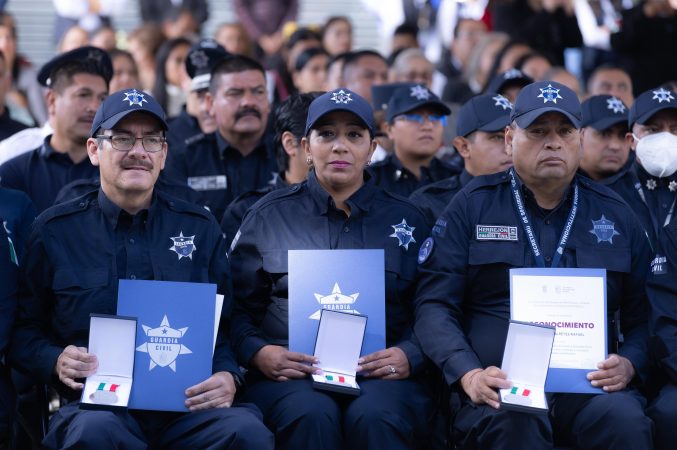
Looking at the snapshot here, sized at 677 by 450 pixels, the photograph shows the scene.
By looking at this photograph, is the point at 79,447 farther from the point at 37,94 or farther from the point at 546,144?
the point at 37,94

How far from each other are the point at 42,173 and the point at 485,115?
109 inches

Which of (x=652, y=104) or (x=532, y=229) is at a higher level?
(x=652, y=104)

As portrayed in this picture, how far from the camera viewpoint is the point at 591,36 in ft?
43.8

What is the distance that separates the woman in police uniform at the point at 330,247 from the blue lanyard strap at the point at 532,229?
0.55 meters

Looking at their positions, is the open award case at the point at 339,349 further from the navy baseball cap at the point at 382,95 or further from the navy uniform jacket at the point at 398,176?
the navy baseball cap at the point at 382,95

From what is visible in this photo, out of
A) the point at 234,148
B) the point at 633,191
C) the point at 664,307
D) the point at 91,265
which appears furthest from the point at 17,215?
the point at 633,191

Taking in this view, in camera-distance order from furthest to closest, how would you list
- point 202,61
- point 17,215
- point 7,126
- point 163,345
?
1. point 202,61
2. point 7,126
3. point 17,215
4. point 163,345

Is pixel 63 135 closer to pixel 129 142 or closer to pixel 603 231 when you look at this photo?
pixel 129 142

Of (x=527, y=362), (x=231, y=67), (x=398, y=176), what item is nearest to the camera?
(x=527, y=362)

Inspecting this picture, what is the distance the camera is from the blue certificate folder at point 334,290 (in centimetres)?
564

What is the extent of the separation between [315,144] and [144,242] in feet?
3.45

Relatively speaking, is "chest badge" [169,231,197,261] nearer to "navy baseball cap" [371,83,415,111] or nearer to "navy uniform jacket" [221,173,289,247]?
"navy uniform jacket" [221,173,289,247]

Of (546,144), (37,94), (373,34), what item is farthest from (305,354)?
(373,34)

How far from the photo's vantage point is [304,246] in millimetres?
5949
